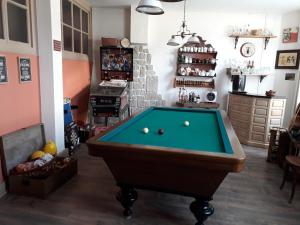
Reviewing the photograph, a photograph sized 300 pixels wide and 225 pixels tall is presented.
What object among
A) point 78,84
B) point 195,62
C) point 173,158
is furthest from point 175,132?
point 195,62

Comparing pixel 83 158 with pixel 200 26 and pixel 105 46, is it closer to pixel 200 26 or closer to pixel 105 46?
pixel 105 46

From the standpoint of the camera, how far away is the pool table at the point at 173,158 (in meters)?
1.67

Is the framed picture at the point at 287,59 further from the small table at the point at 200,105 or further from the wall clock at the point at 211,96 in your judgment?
the small table at the point at 200,105

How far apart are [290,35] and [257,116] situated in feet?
6.76

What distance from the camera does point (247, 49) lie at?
5344mm

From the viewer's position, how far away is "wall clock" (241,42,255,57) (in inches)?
210

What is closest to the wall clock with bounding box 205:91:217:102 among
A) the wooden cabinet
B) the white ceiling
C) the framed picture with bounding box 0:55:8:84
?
the wooden cabinet

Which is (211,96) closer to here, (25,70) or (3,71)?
(25,70)

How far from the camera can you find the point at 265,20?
17.2 ft

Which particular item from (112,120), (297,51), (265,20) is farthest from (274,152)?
(112,120)

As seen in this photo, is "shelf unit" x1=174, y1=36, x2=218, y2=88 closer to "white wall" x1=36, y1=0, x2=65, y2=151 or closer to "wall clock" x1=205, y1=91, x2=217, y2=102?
"wall clock" x1=205, y1=91, x2=217, y2=102

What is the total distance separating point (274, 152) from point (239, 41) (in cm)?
274

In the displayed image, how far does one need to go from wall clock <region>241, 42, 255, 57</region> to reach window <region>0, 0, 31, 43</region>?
14.4ft

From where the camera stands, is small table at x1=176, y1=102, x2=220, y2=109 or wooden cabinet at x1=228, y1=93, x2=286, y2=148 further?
small table at x1=176, y1=102, x2=220, y2=109
